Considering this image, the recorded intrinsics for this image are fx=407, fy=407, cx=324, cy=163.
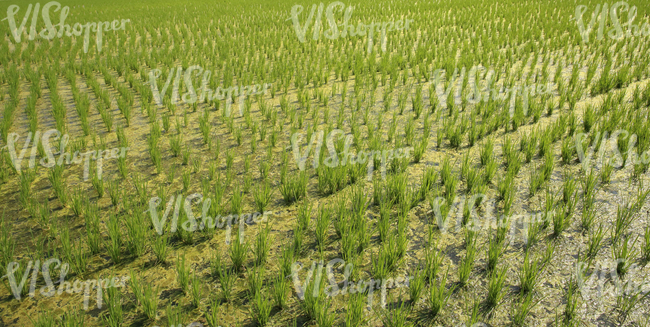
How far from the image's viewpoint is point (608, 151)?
3.52m

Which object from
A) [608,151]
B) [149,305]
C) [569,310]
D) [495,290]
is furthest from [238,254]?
[608,151]

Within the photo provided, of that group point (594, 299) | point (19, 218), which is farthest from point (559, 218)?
point (19, 218)

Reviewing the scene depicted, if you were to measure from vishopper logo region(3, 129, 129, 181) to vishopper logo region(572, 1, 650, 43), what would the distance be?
8453 mm

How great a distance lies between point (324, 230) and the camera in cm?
251

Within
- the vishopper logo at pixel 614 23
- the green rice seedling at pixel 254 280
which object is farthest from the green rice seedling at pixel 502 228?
the vishopper logo at pixel 614 23

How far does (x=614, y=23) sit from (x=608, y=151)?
830 cm

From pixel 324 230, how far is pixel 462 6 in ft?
43.3

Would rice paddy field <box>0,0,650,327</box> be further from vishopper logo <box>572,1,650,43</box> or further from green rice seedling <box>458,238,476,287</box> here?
Result: vishopper logo <box>572,1,650,43</box>

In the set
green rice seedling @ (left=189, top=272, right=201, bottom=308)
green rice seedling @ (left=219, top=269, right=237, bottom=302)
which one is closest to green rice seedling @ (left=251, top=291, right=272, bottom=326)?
green rice seedling @ (left=219, top=269, right=237, bottom=302)

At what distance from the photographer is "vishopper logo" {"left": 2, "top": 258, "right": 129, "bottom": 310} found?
2.13 m

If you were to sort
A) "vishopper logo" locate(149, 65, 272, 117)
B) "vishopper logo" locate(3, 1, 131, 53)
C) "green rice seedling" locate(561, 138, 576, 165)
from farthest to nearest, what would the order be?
"vishopper logo" locate(3, 1, 131, 53), "vishopper logo" locate(149, 65, 272, 117), "green rice seedling" locate(561, 138, 576, 165)

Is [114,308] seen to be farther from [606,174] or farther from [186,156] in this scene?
[606,174]

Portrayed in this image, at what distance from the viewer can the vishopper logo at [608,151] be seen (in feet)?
10.8

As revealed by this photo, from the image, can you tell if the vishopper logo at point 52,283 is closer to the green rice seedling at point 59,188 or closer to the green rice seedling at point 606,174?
the green rice seedling at point 59,188
